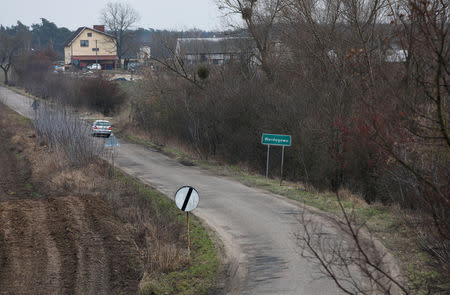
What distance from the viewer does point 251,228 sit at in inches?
592

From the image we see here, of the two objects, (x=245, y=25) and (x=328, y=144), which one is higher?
(x=245, y=25)

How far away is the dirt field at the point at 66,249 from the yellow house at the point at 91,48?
8383 cm

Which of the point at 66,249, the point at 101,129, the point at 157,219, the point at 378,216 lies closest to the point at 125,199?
the point at 157,219

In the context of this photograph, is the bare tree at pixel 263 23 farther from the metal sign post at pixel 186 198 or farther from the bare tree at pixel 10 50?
the bare tree at pixel 10 50

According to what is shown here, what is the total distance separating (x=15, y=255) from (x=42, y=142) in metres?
18.8

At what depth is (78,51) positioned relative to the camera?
10200 cm

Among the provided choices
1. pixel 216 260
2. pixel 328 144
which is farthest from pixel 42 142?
pixel 216 260

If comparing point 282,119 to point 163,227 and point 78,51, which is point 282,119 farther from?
point 78,51

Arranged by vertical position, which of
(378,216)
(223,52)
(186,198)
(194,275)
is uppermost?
(223,52)

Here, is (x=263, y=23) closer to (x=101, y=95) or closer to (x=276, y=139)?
(x=276, y=139)

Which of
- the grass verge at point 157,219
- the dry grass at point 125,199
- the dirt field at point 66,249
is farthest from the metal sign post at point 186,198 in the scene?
the dirt field at point 66,249

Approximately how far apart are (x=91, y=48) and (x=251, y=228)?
3610 inches

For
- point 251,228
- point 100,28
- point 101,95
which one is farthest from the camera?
point 100,28

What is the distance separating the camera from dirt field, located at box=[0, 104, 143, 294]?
1189 centimetres
